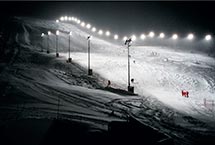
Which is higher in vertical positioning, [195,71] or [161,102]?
[195,71]

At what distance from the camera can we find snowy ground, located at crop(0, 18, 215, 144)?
16.0 m

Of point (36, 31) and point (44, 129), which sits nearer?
point (44, 129)

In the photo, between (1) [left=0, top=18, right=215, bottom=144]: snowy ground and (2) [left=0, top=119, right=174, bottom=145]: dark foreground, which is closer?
(2) [left=0, top=119, right=174, bottom=145]: dark foreground

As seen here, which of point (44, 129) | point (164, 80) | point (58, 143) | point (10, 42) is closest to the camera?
point (58, 143)

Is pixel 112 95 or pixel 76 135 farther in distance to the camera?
pixel 112 95

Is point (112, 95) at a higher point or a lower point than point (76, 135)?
higher

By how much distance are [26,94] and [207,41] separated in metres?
67.2

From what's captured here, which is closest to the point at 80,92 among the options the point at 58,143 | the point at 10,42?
the point at 58,143

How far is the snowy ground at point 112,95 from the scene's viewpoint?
16.0m

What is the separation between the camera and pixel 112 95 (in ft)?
75.0

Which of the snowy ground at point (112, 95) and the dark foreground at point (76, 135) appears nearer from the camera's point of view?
the dark foreground at point (76, 135)

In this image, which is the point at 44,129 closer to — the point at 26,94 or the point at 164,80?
the point at 26,94

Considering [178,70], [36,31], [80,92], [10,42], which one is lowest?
[80,92]

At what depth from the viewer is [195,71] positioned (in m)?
41.0
